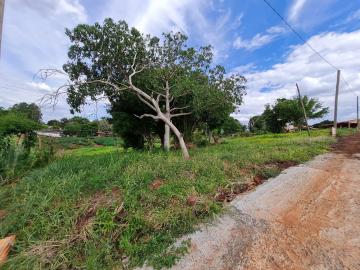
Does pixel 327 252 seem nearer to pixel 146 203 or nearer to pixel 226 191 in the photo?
pixel 226 191

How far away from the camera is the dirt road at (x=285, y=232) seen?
2.81 meters

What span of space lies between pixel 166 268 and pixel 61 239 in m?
1.45

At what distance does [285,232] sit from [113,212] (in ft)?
7.68

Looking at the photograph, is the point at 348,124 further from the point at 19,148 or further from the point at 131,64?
the point at 19,148

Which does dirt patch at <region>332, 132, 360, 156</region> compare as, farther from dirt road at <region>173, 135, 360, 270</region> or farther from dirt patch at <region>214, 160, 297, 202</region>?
dirt road at <region>173, 135, 360, 270</region>

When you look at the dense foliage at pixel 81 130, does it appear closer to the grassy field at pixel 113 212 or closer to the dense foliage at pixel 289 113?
the dense foliage at pixel 289 113

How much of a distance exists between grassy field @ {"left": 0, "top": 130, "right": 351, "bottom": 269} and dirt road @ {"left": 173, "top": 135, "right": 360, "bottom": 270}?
30cm

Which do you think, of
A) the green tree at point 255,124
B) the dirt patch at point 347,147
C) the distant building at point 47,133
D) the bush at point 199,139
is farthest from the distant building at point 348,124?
the distant building at point 47,133

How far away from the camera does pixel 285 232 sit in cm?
330

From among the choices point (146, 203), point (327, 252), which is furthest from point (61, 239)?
point (327, 252)

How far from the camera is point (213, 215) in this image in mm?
3736

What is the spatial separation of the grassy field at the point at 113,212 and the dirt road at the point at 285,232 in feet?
0.98

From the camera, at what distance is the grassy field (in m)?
3.04

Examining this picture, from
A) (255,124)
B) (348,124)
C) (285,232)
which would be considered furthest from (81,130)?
(285,232)
